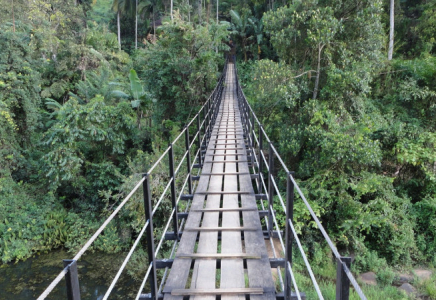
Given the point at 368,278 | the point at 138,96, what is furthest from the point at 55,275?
the point at 368,278

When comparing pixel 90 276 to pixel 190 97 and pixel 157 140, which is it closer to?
pixel 157 140

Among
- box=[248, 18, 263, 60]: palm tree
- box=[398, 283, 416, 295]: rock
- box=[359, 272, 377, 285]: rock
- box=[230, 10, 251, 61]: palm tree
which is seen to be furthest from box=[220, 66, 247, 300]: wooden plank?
box=[230, 10, 251, 61]: palm tree

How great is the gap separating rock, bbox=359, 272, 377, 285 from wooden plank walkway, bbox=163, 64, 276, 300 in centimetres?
576

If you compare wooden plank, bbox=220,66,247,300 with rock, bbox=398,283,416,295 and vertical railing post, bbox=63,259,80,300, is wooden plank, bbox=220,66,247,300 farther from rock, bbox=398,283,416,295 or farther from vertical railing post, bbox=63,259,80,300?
rock, bbox=398,283,416,295

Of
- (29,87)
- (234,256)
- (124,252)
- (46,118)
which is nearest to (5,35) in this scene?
(29,87)

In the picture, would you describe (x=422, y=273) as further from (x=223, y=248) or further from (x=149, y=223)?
(x=149, y=223)

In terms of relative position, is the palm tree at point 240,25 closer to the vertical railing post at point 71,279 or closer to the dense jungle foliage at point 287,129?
the dense jungle foliage at point 287,129

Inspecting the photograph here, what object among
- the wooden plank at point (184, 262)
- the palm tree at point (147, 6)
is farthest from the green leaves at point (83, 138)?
the palm tree at point (147, 6)

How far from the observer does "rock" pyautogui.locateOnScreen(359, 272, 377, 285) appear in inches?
352

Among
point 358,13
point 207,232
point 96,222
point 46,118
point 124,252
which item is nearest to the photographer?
point 207,232

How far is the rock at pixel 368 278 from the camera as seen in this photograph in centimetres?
895

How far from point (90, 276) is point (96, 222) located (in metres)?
3.11

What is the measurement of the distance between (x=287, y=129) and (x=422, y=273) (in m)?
5.99

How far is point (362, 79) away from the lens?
10.6 m
